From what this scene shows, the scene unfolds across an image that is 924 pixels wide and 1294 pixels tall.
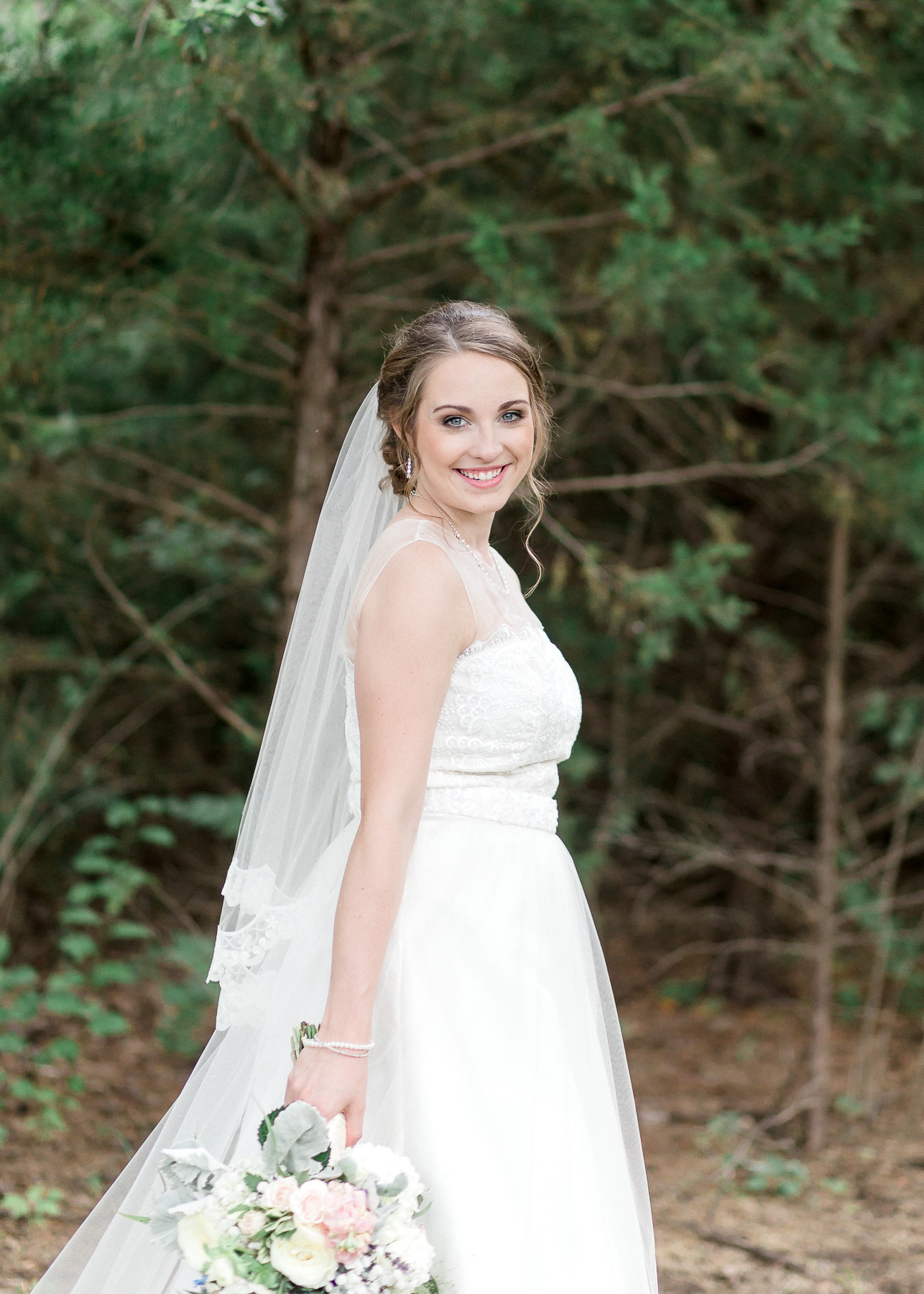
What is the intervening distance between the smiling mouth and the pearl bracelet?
968mm

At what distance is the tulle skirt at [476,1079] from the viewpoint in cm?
188

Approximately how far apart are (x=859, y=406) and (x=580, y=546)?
1214mm

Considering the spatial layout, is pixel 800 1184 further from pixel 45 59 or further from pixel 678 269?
pixel 45 59

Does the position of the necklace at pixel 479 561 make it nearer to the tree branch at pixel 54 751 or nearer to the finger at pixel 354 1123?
the finger at pixel 354 1123

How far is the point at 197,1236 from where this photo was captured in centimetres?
164

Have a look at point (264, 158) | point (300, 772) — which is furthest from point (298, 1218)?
point (264, 158)

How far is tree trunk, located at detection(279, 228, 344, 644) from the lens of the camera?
161 inches

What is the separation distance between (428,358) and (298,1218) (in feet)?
4.60

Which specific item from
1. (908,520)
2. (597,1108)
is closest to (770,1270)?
(597,1108)

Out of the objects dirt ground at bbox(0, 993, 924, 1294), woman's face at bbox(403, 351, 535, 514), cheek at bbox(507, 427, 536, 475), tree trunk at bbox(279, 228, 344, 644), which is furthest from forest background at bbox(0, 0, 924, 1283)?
cheek at bbox(507, 427, 536, 475)

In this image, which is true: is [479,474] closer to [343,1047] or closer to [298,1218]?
[343,1047]

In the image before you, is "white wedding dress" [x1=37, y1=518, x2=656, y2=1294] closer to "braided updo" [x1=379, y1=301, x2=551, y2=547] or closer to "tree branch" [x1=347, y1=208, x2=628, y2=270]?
"braided updo" [x1=379, y1=301, x2=551, y2=547]

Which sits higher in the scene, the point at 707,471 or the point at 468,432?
the point at 707,471

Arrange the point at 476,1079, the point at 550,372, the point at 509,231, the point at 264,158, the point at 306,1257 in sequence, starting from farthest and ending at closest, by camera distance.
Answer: the point at 550,372 → the point at 509,231 → the point at 264,158 → the point at 476,1079 → the point at 306,1257
